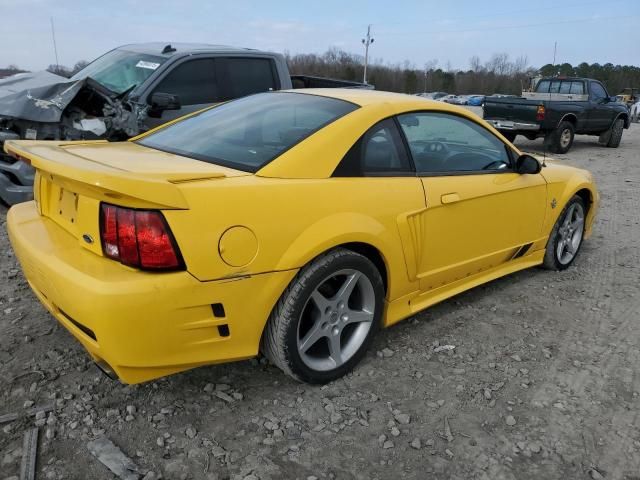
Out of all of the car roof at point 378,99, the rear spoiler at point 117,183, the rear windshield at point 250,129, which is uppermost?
the car roof at point 378,99

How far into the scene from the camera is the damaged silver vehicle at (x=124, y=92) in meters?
5.09

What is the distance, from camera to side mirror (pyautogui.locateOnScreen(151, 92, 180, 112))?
210 inches

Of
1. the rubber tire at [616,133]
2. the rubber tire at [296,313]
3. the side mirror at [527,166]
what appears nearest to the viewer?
the rubber tire at [296,313]

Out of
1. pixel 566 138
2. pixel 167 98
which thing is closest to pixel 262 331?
pixel 167 98

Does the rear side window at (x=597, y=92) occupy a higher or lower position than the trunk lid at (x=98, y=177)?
higher

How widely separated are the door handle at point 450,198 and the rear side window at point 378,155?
26 centimetres

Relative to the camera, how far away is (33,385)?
2.54 meters

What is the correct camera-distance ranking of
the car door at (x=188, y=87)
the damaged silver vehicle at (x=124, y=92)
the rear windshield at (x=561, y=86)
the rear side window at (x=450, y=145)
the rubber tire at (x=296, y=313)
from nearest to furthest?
the rubber tire at (x=296, y=313), the rear side window at (x=450, y=145), the damaged silver vehicle at (x=124, y=92), the car door at (x=188, y=87), the rear windshield at (x=561, y=86)

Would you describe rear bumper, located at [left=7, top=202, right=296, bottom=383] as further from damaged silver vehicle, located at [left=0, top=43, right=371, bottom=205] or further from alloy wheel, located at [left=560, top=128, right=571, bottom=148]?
alloy wheel, located at [left=560, top=128, right=571, bottom=148]

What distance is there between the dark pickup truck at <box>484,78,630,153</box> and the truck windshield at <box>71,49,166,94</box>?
8.30 meters

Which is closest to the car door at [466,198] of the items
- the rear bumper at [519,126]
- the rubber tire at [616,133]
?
the rear bumper at [519,126]

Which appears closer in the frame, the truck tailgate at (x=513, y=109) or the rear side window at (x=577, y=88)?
the truck tailgate at (x=513, y=109)

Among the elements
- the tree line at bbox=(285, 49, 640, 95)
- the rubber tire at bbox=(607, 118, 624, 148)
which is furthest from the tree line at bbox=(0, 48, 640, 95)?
the rubber tire at bbox=(607, 118, 624, 148)

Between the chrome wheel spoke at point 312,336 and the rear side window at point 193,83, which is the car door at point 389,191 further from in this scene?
the rear side window at point 193,83
